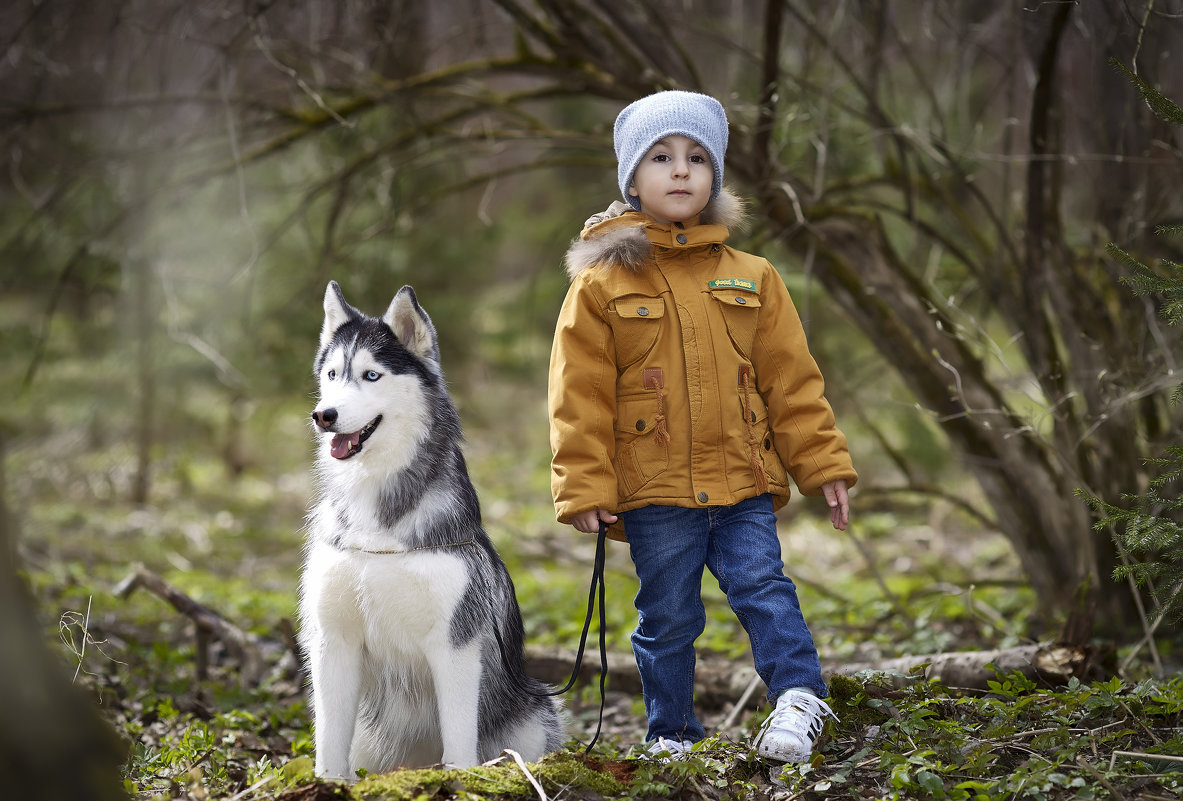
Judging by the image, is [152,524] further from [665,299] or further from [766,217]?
[665,299]

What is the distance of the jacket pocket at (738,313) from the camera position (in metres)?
3.15

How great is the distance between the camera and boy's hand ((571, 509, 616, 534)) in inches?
117

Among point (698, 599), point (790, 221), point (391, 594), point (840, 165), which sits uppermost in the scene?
point (840, 165)

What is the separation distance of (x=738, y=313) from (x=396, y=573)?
145cm

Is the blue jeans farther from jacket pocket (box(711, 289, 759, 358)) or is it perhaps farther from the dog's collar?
the dog's collar

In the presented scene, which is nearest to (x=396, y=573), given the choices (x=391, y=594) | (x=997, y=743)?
(x=391, y=594)

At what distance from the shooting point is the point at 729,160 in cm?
476

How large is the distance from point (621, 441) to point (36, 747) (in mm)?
1922

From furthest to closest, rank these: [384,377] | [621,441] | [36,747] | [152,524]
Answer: [152,524], [621,441], [384,377], [36,747]

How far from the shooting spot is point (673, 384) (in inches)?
122

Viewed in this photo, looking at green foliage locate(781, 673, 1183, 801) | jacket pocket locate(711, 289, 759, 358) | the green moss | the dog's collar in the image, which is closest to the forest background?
green foliage locate(781, 673, 1183, 801)

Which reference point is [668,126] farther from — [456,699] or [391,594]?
[456,699]

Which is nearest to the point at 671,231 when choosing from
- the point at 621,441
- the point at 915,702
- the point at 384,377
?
the point at 621,441

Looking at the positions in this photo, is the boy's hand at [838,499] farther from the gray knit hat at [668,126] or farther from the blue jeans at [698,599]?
the gray knit hat at [668,126]
